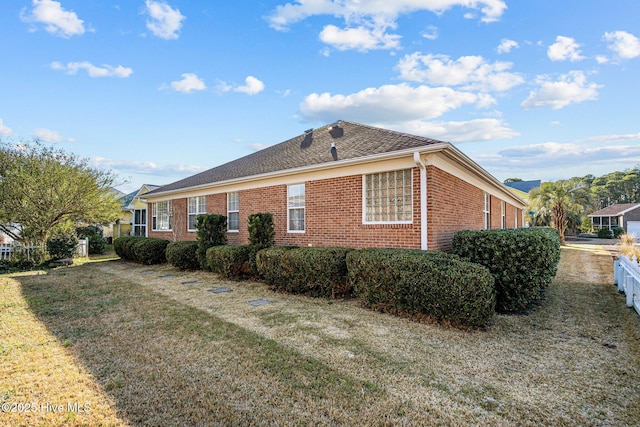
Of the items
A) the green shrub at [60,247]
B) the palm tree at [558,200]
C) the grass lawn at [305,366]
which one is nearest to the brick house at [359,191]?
the grass lawn at [305,366]

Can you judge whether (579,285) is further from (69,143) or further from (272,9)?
(69,143)

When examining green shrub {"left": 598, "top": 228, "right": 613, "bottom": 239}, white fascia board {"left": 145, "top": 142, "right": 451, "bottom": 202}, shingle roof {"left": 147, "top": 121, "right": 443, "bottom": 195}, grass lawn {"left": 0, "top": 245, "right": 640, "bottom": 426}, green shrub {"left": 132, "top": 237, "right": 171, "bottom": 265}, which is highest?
shingle roof {"left": 147, "top": 121, "right": 443, "bottom": 195}

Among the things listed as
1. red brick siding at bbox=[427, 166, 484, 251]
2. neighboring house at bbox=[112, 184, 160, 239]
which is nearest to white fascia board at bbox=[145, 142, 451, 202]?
red brick siding at bbox=[427, 166, 484, 251]

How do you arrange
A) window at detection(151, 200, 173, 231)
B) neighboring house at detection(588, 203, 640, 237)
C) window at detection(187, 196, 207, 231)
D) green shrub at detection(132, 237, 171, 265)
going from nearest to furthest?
green shrub at detection(132, 237, 171, 265), window at detection(187, 196, 207, 231), window at detection(151, 200, 173, 231), neighboring house at detection(588, 203, 640, 237)

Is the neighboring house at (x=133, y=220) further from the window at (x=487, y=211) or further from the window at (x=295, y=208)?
the window at (x=487, y=211)

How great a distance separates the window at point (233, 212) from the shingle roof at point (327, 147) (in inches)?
30.8

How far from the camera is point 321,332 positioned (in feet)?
16.7

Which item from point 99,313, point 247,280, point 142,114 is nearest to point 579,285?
point 247,280

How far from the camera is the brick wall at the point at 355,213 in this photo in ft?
25.1

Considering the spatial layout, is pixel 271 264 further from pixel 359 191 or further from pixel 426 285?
pixel 426 285

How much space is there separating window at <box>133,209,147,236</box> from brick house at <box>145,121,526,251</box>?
1297 cm

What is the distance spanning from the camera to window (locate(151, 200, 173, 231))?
1619 centimetres

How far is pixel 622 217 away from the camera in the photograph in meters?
37.2

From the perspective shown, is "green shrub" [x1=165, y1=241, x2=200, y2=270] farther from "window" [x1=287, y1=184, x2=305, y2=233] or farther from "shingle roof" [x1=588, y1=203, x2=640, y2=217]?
"shingle roof" [x1=588, y1=203, x2=640, y2=217]
